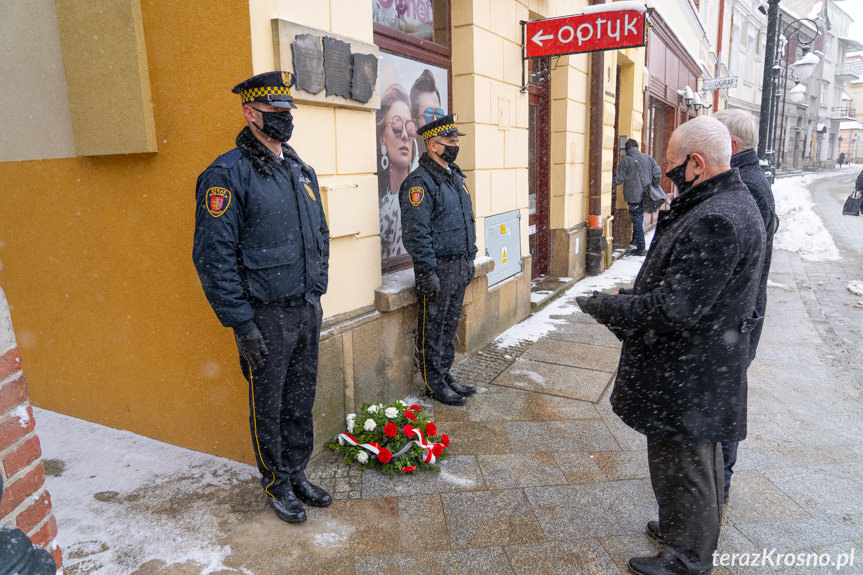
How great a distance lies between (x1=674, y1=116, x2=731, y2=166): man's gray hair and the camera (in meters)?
2.39

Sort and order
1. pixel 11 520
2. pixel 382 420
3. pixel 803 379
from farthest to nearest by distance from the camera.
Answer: pixel 803 379 → pixel 382 420 → pixel 11 520

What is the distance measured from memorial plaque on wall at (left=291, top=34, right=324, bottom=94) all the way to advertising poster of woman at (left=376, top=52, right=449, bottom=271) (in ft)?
4.33

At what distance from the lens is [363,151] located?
395cm

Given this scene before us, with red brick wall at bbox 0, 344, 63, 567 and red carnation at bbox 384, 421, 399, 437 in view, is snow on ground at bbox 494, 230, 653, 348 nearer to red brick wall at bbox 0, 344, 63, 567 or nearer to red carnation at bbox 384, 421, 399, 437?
red carnation at bbox 384, 421, 399, 437

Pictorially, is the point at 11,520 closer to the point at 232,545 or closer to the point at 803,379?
the point at 232,545

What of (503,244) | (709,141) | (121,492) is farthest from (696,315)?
(503,244)

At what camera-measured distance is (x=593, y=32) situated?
539cm

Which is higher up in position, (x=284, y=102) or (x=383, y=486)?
(x=284, y=102)

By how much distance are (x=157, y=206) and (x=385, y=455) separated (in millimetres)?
2014

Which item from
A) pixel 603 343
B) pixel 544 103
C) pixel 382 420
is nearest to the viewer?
pixel 382 420

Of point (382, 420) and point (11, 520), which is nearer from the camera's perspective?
point (11, 520)

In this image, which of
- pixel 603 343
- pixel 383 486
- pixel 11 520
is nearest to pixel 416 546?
pixel 383 486

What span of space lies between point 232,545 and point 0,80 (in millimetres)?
3311

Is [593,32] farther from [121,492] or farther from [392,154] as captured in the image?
[121,492]
